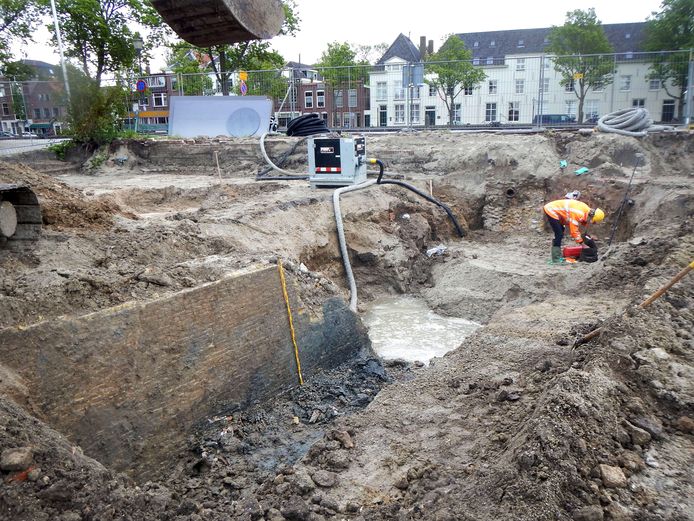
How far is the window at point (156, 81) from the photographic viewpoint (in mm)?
22000

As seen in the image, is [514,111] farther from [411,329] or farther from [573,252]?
[411,329]

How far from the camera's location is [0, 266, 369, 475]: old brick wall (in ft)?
15.4

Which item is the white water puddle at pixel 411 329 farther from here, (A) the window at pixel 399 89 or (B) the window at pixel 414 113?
(A) the window at pixel 399 89

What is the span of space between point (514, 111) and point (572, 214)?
975 centimetres

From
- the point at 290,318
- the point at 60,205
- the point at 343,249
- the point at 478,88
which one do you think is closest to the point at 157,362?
the point at 290,318

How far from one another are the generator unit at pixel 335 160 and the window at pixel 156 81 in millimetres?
13014

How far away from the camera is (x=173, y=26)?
2896mm

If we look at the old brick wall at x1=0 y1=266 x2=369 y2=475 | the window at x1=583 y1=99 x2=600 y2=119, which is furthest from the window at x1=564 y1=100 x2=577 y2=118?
the old brick wall at x1=0 y1=266 x2=369 y2=475

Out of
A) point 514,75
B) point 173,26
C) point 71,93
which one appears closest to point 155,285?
point 173,26

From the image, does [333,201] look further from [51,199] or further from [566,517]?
[566,517]

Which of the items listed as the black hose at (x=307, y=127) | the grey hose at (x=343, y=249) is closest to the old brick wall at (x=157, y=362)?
the grey hose at (x=343, y=249)

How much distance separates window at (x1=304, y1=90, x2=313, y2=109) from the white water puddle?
530 inches

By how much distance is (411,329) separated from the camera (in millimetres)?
9078

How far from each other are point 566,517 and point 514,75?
1857cm
